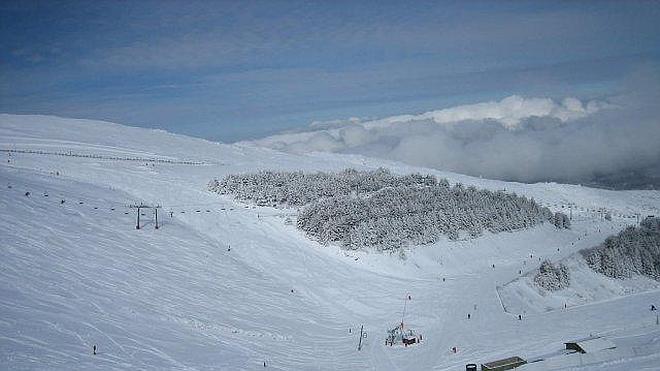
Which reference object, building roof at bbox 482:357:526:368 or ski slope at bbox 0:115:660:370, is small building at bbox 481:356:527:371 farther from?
ski slope at bbox 0:115:660:370

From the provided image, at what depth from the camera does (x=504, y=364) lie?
30.3 m

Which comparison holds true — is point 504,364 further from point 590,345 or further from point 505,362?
point 590,345

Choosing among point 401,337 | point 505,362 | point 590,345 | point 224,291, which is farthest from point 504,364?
point 224,291

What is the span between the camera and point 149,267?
4172cm

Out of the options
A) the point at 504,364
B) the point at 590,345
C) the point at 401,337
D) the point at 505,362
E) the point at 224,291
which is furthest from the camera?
the point at 224,291

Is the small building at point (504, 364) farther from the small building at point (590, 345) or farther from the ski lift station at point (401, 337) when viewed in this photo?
the ski lift station at point (401, 337)

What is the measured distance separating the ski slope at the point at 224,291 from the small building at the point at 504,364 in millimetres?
918

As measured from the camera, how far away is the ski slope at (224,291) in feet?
97.1

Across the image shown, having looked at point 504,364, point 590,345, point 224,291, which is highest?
point 224,291

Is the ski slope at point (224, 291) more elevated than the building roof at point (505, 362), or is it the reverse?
the ski slope at point (224, 291)

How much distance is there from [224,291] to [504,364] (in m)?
21.1

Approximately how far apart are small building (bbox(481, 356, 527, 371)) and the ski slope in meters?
0.92

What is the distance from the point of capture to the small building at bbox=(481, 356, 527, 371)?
29.9 m

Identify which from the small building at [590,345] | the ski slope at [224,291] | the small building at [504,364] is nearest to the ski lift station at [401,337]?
the ski slope at [224,291]
